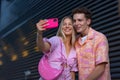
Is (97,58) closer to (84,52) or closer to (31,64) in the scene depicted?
(84,52)

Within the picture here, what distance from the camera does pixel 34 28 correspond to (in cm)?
1096

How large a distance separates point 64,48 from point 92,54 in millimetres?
440

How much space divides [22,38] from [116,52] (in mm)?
6986

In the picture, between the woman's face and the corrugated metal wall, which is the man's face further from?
the corrugated metal wall

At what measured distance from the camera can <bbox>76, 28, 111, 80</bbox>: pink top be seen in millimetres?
2871

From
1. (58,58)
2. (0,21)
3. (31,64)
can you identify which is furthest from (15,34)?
(58,58)

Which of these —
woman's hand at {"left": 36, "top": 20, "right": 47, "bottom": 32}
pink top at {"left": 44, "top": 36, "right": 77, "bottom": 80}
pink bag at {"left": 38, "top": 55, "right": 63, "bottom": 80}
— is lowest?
pink bag at {"left": 38, "top": 55, "right": 63, "bottom": 80}

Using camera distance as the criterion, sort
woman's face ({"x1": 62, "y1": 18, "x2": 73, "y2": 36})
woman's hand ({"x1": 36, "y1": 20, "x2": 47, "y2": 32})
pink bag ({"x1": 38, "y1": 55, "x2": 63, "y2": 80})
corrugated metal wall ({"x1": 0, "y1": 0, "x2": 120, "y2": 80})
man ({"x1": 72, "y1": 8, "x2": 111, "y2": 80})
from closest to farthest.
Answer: man ({"x1": 72, "y1": 8, "x2": 111, "y2": 80})
woman's hand ({"x1": 36, "y1": 20, "x2": 47, "y2": 32})
pink bag ({"x1": 38, "y1": 55, "x2": 63, "y2": 80})
woman's face ({"x1": 62, "y1": 18, "x2": 73, "y2": 36})
corrugated metal wall ({"x1": 0, "y1": 0, "x2": 120, "y2": 80})

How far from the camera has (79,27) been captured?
3.06 meters

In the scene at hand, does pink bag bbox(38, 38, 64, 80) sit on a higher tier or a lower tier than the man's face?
lower

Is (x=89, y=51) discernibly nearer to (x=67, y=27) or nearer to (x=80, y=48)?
(x=80, y=48)

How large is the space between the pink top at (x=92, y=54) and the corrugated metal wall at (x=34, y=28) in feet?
9.90

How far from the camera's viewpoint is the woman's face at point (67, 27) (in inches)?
127

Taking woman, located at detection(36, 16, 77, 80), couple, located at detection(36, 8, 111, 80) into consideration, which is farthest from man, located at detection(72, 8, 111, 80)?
woman, located at detection(36, 16, 77, 80)
